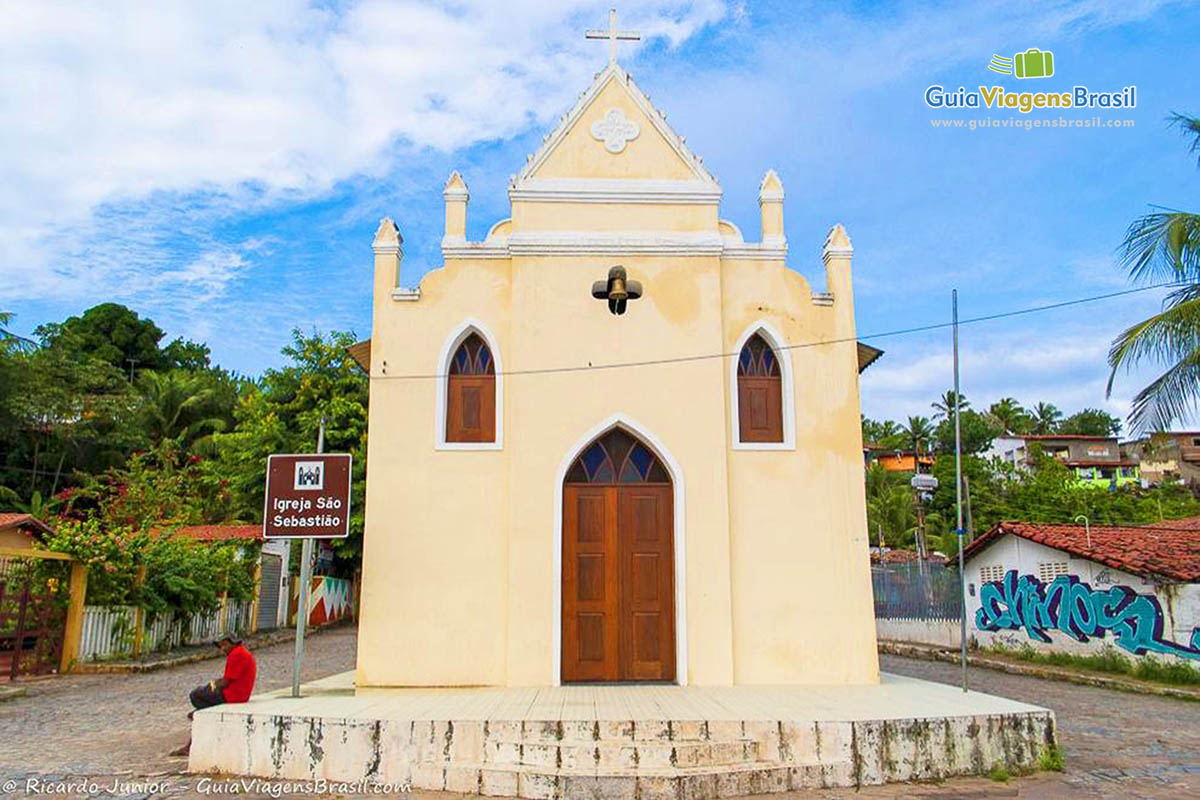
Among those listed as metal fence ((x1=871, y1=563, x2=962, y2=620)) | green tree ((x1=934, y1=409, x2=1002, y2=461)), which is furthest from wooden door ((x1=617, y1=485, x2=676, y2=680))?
green tree ((x1=934, y1=409, x2=1002, y2=461))

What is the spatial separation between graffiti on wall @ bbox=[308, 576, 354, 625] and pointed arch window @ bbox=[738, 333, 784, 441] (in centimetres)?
1880

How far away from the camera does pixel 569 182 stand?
12.1 metres

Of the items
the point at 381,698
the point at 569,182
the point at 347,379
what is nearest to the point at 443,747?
the point at 381,698

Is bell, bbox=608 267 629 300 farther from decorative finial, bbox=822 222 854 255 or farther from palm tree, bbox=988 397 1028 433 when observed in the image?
palm tree, bbox=988 397 1028 433

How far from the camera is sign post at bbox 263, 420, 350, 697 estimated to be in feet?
30.9

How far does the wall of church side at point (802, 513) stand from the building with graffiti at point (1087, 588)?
8.85 m

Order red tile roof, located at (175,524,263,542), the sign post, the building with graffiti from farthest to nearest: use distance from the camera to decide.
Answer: red tile roof, located at (175,524,263,542) → the building with graffiti → the sign post

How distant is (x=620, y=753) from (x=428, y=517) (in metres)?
4.49

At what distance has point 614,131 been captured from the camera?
1230cm

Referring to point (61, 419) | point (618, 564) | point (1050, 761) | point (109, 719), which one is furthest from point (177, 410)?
point (1050, 761)

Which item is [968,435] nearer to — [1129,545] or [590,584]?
[1129,545]

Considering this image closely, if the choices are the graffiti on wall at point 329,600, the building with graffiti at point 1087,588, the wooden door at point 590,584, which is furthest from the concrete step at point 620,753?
the graffiti on wall at point 329,600

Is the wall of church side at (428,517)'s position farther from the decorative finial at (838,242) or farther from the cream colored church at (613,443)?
the decorative finial at (838,242)

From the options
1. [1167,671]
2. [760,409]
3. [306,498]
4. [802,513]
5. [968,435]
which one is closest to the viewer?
[306,498]
